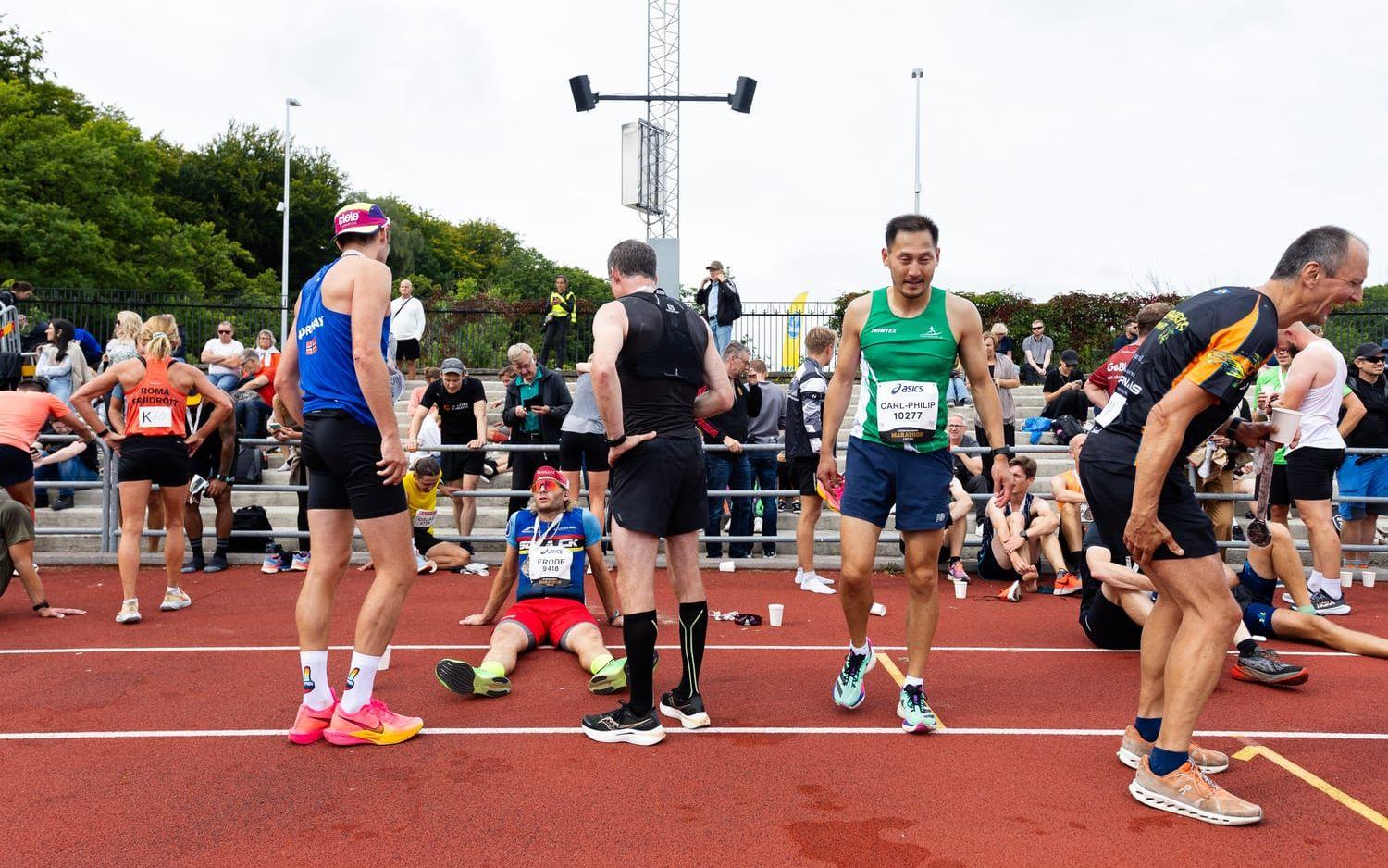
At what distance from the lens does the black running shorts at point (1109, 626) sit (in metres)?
6.34

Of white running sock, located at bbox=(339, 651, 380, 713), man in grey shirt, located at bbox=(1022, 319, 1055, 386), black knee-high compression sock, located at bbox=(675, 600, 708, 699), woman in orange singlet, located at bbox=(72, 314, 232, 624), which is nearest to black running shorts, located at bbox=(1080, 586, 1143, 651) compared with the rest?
black knee-high compression sock, located at bbox=(675, 600, 708, 699)

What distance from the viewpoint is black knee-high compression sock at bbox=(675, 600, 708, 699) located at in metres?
4.61

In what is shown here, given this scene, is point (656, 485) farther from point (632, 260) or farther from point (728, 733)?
point (728, 733)

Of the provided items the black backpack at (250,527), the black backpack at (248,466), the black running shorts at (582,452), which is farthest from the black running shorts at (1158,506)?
the black backpack at (248,466)

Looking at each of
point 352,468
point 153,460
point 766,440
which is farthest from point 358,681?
point 766,440

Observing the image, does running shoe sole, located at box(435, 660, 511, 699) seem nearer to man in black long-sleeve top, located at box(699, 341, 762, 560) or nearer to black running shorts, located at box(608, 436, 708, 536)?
black running shorts, located at box(608, 436, 708, 536)

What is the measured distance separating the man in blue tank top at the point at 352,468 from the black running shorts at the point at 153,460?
135 inches

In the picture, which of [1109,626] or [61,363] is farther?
[61,363]

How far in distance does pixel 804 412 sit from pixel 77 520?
8.39 m

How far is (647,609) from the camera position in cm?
443

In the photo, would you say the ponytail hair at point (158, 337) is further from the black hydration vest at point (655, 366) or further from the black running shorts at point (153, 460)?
the black hydration vest at point (655, 366)

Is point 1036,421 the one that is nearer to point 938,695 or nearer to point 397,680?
point 938,695

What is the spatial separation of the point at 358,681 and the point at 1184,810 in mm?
3271

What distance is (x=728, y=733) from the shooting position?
4.57 meters
